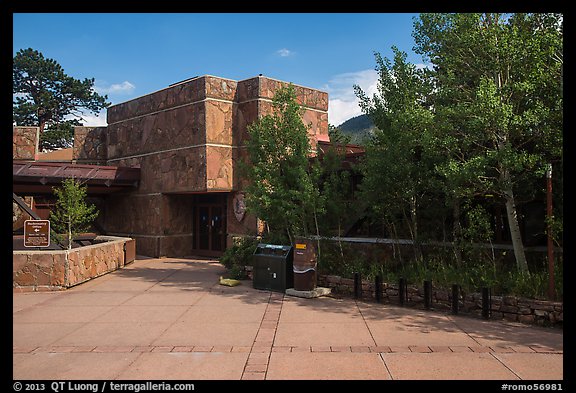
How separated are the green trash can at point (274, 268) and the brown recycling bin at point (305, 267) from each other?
0.44 metres

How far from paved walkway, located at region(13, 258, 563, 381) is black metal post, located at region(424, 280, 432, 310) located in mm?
295

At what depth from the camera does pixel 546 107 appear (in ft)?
30.6

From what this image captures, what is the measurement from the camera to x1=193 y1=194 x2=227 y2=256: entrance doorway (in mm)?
20844

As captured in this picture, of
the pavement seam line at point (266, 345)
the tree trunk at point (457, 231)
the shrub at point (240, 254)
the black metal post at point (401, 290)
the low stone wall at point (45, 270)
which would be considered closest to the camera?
the pavement seam line at point (266, 345)

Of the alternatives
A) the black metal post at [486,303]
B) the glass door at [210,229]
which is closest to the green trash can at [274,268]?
the black metal post at [486,303]

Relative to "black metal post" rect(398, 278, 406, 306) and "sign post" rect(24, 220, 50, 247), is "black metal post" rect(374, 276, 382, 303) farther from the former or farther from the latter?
"sign post" rect(24, 220, 50, 247)

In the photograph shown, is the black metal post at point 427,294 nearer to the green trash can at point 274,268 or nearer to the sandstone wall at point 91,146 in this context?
the green trash can at point 274,268

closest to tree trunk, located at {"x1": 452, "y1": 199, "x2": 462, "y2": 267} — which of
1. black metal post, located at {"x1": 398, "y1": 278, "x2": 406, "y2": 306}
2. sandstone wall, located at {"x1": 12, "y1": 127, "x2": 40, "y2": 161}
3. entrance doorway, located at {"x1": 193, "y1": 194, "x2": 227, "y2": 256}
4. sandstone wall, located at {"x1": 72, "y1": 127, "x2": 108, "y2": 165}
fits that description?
black metal post, located at {"x1": 398, "y1": 278, "x2": 406, "y2": 306}

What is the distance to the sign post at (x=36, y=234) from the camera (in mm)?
13141

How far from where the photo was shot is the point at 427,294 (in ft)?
32.4

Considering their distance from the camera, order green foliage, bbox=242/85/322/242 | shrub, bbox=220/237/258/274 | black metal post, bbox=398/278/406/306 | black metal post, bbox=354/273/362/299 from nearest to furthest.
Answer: black metal post, bbox=398/278/406/306 < black metal post, bbox=354/273/362/299 < green foliage, bbox=242/85/322/242 < shrub, bbox=220/237/258/274
